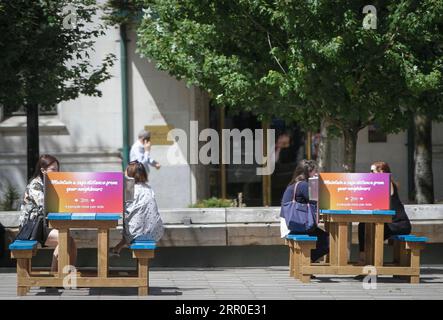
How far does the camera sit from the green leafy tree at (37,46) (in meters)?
12.7

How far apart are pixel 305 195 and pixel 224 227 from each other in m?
1.85

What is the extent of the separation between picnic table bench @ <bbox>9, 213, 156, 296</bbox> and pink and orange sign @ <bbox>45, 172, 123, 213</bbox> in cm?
14

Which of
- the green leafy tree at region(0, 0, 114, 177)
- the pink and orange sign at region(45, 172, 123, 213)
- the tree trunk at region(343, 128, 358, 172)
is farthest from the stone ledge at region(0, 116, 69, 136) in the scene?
the pink and orange sign at region(45, 172, 123, 213)

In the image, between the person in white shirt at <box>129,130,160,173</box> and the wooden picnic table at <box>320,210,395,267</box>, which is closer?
the wooden picnic table at <box>320,210,395,267</box>

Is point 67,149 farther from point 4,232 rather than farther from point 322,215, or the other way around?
point 322,215

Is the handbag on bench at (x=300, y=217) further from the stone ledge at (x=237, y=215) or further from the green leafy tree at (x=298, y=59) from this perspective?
the green leafy tree at (x=298, y=59)

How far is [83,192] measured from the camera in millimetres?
10211

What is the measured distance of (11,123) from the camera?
799 inches

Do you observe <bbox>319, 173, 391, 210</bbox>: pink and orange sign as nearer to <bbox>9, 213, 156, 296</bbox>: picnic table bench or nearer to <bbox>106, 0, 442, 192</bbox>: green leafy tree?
<bbox>106, 0, 442, 192</bbox>: green leafy tree

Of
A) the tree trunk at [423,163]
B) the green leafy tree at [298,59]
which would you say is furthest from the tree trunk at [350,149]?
the tree trunk at [423,163]

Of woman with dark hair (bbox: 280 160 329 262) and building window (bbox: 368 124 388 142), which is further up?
building window (bbox: 368 124 388 142)

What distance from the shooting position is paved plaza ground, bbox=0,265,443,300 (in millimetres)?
10195

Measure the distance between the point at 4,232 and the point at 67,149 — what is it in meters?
7.66

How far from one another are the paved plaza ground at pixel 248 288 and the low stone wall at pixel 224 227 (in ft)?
1.52
